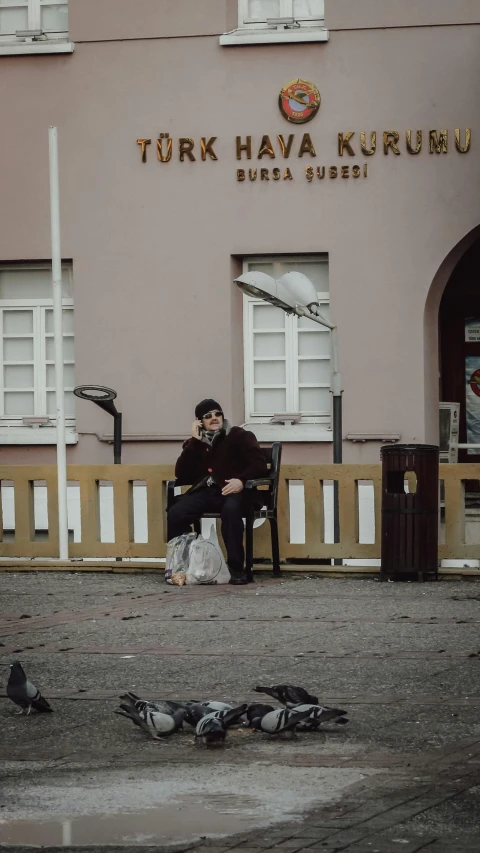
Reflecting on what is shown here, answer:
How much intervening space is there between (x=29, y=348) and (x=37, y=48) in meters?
3.32

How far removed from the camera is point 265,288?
14.5 metres

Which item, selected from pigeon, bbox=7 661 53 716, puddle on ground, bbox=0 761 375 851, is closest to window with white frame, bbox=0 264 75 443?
pigeon, bbox=7 661 53 716

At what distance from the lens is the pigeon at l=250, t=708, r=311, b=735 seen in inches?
261

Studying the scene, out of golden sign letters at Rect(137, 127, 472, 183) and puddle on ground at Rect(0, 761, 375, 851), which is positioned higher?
golden sign letters at Rect(137, 127, 472, 183)

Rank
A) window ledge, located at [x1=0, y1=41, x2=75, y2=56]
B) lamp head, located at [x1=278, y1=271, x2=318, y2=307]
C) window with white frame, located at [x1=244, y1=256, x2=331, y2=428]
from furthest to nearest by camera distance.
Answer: window with white frame, located at [x1=244, y1=256, x2=331, y2=428] < window ledge, located at [x1=0, y1=41, x2=75, y2=56] < lamp head, located at [x1=278, y1=271, x2=318, y2=307]

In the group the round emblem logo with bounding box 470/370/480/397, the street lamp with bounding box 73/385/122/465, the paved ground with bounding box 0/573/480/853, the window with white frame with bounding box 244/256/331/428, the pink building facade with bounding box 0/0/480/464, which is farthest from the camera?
the round emblem logo with bounding box 470/370/480/397

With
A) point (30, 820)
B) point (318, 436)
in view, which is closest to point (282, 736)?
point (30, 820)

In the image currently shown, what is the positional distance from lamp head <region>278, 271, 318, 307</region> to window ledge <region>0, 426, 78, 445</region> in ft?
12.2

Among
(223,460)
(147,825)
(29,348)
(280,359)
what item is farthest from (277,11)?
(147,825)

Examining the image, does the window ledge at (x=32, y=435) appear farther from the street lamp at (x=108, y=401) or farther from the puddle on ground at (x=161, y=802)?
the puddle on ground at (x=161, y=802)

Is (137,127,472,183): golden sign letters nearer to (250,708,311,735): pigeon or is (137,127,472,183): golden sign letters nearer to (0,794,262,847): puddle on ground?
(250,708,311,735): pigeon

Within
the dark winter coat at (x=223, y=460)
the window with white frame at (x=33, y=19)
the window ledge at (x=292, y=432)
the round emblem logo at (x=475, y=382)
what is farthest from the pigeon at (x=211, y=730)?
the round emblem logo at (x=475, y=382)

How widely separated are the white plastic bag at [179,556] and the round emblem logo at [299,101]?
19.0 ft

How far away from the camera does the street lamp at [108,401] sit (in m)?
16.5
